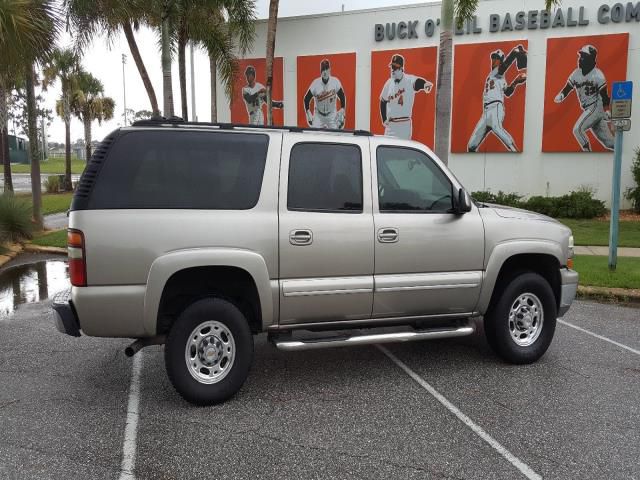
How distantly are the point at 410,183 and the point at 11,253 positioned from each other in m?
9.97

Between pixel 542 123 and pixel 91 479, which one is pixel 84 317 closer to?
pixel 91 479

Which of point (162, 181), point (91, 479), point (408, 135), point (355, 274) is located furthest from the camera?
point (408, 135)

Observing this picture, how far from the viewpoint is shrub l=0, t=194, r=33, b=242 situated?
12641mm

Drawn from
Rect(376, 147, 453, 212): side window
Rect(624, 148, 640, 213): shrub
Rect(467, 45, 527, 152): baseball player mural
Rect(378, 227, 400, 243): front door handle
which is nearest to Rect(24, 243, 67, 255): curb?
Rect(376, 147, 453, 212): side window

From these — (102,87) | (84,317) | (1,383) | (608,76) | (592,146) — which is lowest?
(1,383)

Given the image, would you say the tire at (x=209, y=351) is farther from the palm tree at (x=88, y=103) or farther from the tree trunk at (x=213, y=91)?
the palm tree at (x=88, y=103)

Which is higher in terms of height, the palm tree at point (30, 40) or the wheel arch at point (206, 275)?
the palm tree at point (30, 40)

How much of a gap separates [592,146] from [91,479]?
16627mm

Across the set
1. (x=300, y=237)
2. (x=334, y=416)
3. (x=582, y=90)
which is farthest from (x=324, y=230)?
(x=582, y=90)

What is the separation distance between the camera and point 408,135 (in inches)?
711

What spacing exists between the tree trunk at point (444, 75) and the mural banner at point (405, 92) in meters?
6.83

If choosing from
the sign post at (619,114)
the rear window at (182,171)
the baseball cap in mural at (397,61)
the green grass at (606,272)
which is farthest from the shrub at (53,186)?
the rear window at (182,171)

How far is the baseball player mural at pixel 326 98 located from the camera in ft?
61.4

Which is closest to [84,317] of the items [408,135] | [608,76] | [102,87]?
[408,135]
